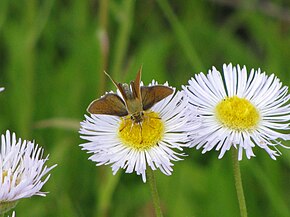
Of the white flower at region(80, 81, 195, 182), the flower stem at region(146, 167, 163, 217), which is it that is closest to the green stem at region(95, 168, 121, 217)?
the white flower at region(80, 81, 195, 182)

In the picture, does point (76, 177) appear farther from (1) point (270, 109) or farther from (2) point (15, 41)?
(1) point (270, 109)

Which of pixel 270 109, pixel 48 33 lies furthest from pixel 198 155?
pixel 270 109

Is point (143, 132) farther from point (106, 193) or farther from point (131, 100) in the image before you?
point (106, 193)

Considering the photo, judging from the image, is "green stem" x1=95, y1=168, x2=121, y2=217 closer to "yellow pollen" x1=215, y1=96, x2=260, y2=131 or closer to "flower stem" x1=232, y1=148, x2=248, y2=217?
"yellow pollen" x1=215, y1=96, x2=260, y2=131

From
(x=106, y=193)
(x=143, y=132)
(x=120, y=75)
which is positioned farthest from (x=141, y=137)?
(x=120, y=75)

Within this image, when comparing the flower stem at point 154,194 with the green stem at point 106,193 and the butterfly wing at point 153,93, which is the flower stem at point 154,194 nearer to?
the butterfly wing at point 153,93

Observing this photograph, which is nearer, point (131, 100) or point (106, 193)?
point (131, 100)
